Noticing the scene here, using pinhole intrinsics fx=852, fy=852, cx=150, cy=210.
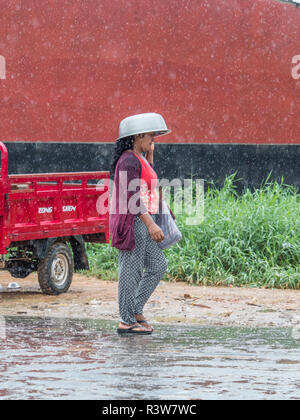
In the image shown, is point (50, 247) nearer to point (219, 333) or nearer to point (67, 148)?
point (219, 333)

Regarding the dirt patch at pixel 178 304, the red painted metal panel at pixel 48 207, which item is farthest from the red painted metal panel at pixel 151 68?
the dirt patch at pixel 178 304

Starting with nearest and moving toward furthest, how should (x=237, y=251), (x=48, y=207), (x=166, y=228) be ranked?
(x=166, y=228) < (x=48, y=207) < (x=237, y=251)

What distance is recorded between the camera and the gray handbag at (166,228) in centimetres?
759

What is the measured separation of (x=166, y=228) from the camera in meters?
7.62

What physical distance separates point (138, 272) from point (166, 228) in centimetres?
47

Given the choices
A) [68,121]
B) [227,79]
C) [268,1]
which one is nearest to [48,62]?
[68,121]

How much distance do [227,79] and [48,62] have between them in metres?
3.70

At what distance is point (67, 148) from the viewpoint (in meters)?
16.7

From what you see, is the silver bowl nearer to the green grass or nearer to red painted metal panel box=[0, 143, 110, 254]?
red painted metal panel box=[0, 143, 110, 254]

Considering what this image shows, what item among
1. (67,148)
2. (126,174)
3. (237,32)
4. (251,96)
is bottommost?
(126,174)

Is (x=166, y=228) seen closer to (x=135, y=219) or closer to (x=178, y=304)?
(x=135, y=219)

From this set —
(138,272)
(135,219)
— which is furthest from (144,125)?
(138,272)

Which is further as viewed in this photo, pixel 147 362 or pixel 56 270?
pixel 56 270

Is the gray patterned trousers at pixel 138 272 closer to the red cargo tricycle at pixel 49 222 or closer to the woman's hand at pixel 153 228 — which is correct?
the woman's hand at pixel 153 228
